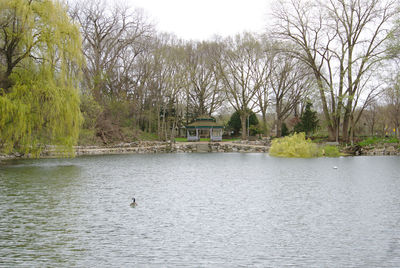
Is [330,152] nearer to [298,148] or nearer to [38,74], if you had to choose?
[298,148]

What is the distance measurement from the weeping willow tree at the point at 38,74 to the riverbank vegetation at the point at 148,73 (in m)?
0.05

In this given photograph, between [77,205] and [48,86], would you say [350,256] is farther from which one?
[48,86]

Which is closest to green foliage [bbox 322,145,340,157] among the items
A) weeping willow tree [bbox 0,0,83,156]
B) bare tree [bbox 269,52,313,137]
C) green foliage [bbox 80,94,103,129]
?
bare tree [bbox 269,52,313,137]

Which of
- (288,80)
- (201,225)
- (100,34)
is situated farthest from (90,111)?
(201,225)

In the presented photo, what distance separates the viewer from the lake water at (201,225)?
5.14m

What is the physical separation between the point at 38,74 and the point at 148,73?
2705 centimetres

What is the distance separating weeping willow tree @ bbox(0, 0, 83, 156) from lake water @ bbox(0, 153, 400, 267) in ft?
17.4

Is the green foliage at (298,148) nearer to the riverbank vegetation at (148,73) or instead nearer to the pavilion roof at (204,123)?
the riverbank vegetation at (148,73)

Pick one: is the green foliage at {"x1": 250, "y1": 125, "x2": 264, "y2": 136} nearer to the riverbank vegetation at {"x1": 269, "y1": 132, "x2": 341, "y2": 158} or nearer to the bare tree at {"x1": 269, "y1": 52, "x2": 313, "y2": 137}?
the bare tree at {"x1": 269, "y1": 52, "x2": 313, "y2": 137}

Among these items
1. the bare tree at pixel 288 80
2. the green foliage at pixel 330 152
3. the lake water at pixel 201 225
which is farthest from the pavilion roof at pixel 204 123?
the lake water at pixel 201 225

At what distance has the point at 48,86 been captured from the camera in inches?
661

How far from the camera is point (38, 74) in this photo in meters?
17.3

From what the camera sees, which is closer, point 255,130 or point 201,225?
point 201,225

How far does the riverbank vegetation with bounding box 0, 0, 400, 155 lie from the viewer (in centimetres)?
1680
